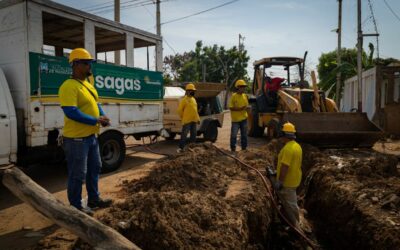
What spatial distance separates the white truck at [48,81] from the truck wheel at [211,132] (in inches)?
145

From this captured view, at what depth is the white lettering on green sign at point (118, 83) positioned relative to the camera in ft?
22.7

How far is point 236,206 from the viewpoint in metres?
4.50

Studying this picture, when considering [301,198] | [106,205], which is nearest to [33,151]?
[106,205]

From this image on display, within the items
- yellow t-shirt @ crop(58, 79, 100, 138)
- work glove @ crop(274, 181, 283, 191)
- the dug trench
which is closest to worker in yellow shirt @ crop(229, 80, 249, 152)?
the dug trench

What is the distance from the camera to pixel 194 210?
388cm

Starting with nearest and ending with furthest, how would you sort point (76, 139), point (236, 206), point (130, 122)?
1. point (76, 139)
2. point (236, 206)
3. point (130, 122)

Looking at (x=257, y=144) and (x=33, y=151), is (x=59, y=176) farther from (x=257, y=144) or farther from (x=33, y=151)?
(x=257, y=144)

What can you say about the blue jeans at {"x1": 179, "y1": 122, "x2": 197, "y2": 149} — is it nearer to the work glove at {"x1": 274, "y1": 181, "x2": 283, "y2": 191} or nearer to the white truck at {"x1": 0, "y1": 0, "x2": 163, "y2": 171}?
the white truck at {"x1": 0, "y1": 0, "x2": 163, "y2": 171}

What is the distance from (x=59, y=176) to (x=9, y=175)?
3.52 meters

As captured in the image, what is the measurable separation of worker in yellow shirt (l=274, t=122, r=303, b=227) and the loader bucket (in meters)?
3.63

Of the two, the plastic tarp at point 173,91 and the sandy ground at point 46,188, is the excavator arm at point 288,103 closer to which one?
the sandy ground at point 46,188

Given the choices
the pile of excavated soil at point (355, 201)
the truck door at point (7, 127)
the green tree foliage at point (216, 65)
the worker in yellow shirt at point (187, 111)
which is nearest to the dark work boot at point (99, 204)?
the truck door at point (7, 127)

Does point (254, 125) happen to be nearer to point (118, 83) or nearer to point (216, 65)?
point (118, 83)

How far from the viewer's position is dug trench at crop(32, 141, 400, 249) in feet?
11.6
